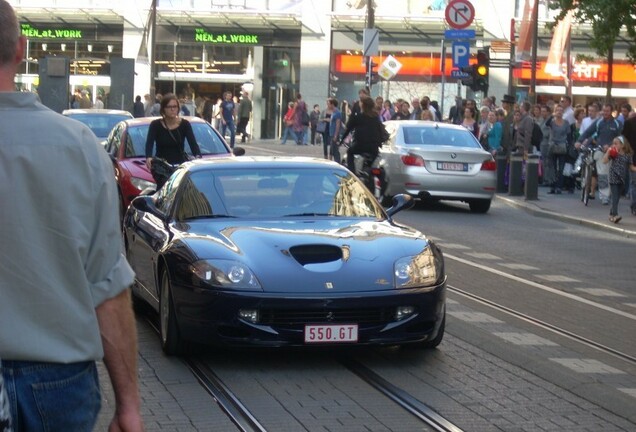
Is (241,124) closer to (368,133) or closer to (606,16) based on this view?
(606,16)

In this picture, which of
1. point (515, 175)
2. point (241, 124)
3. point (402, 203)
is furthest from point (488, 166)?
point (241, 124)

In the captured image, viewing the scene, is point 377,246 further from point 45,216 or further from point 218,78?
point 218,78

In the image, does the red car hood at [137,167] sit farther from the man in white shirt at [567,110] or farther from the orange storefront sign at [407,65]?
the orange storefront sign at [407,65]

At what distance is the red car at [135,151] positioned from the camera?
16.8 metres

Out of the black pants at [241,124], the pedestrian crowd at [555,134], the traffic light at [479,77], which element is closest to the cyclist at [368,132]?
the pedestrian crowd at [555,134]

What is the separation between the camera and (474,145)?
23078 mm

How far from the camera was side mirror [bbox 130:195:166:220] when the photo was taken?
992cm

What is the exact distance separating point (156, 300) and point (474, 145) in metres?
14.3

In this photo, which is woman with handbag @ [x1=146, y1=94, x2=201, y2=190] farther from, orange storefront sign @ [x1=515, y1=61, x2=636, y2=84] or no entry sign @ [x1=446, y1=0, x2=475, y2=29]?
orange storefront sign @ [x1=515, y1=61, x2=636, y2=84]

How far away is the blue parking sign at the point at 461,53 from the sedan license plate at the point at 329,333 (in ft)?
75.2

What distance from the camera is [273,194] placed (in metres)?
9.90

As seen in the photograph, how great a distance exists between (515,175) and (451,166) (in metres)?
4.47

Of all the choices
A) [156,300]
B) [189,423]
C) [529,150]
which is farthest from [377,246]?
[529,150]

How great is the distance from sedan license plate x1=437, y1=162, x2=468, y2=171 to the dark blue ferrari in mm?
12653
